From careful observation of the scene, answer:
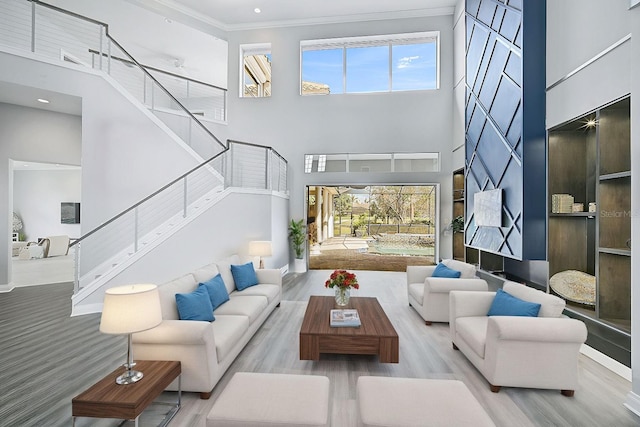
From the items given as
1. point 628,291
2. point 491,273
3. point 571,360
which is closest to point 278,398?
point 571,360

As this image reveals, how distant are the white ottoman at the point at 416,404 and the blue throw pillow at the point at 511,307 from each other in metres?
1.37

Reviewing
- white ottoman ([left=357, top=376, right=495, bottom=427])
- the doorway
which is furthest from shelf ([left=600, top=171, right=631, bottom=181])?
the doorway

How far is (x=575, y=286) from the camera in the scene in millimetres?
3809

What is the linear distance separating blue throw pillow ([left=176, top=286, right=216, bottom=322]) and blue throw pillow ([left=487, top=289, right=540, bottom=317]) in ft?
10.0

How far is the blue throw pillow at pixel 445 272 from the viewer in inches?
182

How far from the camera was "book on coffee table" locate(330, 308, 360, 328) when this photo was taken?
3.33m

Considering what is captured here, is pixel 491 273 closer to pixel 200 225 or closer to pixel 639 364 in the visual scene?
pixel 639 364

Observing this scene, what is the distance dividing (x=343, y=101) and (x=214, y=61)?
16.1 ft

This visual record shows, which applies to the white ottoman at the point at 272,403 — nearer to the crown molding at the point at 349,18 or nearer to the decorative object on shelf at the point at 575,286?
the decorative object on shelf at the point at 575,286

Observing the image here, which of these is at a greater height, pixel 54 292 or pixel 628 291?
pixel 628 291

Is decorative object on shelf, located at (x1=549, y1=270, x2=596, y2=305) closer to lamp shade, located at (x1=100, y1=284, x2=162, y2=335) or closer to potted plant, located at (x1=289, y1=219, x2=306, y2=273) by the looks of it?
lamp shade, located at (x1=100, y1=284, x2=162, y2=335)

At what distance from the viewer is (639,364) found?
248 centimetres

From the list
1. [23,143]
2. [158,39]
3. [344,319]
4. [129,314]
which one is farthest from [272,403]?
[158,39]

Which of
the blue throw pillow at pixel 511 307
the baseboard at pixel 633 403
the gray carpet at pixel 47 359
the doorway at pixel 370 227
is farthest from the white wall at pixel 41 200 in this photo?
the baseboard at pixel 633 403
